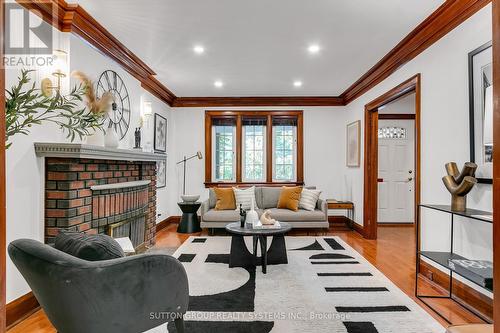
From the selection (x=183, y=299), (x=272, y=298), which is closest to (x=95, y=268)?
(x=183, y=299)

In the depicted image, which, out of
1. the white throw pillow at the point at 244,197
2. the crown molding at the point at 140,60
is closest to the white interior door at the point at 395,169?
the crown molding at the point at 140,60

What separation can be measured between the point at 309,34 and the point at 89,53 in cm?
232

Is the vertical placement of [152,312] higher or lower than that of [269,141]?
lower

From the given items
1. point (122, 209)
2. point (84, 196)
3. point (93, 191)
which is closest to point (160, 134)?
point (122, 209)

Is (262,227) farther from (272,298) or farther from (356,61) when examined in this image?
(356,61)

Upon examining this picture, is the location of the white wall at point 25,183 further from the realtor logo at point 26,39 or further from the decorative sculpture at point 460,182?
the decorative sculpture at point 460,182

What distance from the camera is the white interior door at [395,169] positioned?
21.0 ft

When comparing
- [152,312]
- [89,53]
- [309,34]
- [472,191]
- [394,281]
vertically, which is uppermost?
[309,34]

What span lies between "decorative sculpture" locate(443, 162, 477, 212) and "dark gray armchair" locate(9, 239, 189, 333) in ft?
7.25

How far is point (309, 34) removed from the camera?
3.29 metres

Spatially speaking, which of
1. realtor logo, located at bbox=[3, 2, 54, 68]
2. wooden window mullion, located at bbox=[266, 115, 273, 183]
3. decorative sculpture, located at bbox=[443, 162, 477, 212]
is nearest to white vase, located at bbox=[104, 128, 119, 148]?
realtor logo, located at bbox=[3, 2, 54, 68]

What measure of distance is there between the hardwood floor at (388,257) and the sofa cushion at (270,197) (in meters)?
0.63

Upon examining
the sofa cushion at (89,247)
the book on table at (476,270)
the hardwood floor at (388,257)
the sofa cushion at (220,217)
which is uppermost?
the sofa cushion at (89,247)

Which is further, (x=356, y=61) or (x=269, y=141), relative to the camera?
(x=269, y=141)
